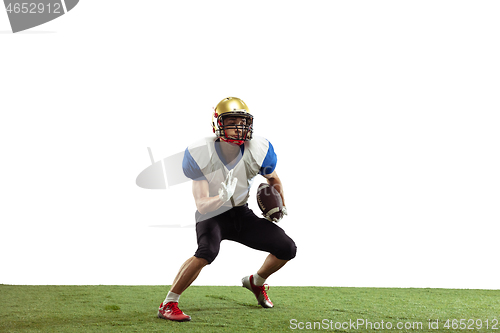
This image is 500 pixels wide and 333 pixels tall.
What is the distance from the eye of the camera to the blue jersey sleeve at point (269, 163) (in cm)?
362

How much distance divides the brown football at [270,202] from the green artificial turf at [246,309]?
28.5 inches

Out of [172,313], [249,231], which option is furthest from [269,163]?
[172,313]

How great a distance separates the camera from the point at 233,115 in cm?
341

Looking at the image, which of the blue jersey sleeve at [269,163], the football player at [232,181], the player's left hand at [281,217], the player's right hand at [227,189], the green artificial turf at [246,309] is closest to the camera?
the green artificial turf at [246,309]

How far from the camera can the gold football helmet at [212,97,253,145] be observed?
134 inches

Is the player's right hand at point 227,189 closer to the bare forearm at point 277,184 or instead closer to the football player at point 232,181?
the football player at point 232,181

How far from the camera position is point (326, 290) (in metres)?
4.67

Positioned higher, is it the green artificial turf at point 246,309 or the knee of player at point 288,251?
the knee of player at point 288,251

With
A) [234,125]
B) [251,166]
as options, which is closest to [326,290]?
[251,166]

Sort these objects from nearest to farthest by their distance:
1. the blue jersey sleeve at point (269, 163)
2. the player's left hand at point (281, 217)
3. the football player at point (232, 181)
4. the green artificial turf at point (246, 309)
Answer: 1. the green artificial turf at point (246, 309)
2. the football player at point (232, 181)
3. the player's left hand at point (281, 217)
4. the blue jersey sleeve at point (269, 163)

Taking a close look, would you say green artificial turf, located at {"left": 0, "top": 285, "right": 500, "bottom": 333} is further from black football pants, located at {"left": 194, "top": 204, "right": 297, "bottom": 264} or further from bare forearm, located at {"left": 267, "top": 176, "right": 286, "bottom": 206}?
bare forearm, located at {"left": 267, "top": 176, "right": 286, "bottom": 206}

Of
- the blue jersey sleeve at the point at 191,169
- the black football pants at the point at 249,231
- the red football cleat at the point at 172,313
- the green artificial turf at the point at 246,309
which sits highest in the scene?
the blue jersey sleeve at the point at 191,169

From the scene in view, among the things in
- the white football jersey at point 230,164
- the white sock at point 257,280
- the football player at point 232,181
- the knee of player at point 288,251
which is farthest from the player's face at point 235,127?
the white sock at point 257,280

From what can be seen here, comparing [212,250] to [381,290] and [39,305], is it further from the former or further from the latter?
[381,290]
